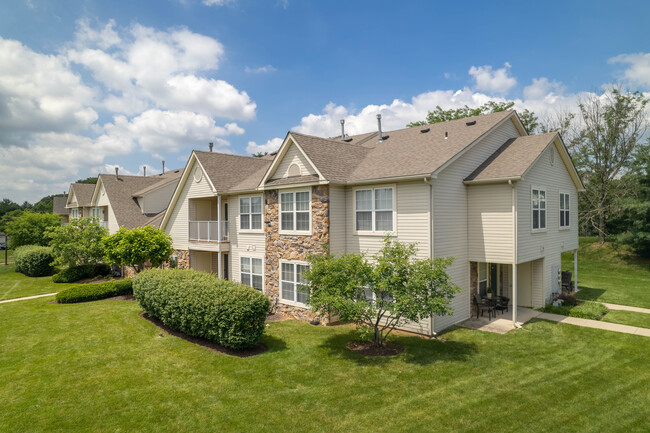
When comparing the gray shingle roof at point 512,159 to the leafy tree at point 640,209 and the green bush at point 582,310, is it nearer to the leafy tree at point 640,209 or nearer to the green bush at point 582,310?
the green bush at point 582,310

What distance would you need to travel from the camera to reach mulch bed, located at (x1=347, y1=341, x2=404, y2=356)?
10750mm

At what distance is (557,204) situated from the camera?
669 inches

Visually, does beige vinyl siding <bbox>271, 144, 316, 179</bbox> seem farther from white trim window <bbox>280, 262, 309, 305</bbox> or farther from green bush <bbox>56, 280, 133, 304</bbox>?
green bush <bbox>56, 280, 133, 304</bbox>

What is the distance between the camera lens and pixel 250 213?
1758 cm

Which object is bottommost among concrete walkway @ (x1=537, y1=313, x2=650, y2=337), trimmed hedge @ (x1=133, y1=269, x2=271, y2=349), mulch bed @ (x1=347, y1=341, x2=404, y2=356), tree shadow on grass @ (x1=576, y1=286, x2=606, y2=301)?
tree shadow on grass @ (x1=576, y1=286, x2=606, y2=301)

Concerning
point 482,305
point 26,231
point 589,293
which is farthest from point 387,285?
point 26,231

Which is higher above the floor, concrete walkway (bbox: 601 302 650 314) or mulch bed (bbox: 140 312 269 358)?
mulch bed (bbox: 140 312 269 358)

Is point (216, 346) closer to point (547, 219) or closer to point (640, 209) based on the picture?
point (547, 219)

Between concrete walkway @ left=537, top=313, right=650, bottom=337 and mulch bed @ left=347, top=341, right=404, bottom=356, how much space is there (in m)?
7.29

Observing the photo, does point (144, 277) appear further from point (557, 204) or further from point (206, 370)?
point (557, 204)

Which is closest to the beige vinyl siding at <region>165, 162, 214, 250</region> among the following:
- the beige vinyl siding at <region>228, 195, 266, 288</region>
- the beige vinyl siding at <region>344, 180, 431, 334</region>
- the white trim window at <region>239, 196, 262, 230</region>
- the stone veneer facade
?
the beige vinyl siding at <region>228, 195, 266, 288</region>

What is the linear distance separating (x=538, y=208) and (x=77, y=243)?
88.6 ft

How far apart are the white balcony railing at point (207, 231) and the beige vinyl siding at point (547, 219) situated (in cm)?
1385

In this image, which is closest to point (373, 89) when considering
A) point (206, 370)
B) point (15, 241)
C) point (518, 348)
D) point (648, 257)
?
point (518, 348)
